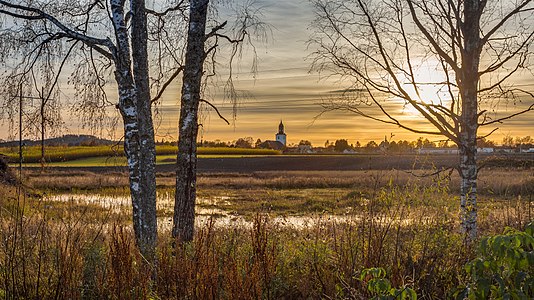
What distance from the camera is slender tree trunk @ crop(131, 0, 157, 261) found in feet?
30.8

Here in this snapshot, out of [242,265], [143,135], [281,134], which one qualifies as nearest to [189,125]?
[143,135]

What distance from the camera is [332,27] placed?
10391mm

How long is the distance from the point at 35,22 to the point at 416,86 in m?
6.67

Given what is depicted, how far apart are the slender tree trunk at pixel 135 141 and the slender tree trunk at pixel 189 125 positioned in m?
0.51

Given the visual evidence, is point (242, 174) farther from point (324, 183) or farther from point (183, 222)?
point (183, 222)

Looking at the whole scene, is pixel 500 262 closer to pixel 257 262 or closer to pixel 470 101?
pixel 257 262

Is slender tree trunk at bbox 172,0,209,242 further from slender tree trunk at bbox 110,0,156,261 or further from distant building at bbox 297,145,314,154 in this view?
distant building at bbox 297,145,314,154

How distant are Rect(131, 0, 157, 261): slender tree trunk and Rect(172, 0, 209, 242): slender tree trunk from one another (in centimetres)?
50

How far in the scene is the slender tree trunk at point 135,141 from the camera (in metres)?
8.93

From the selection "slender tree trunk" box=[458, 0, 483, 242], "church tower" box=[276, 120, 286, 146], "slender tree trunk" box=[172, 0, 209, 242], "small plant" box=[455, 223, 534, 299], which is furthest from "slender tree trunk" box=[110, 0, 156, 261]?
"church tower" box=[276, 120, 286, 146]

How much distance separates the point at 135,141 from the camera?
29.8 ft

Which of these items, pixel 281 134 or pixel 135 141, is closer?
pixel 135 141

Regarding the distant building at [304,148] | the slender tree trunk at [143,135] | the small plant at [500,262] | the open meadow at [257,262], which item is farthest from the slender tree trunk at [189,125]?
the distant building at [304,148]

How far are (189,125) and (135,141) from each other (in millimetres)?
1180
